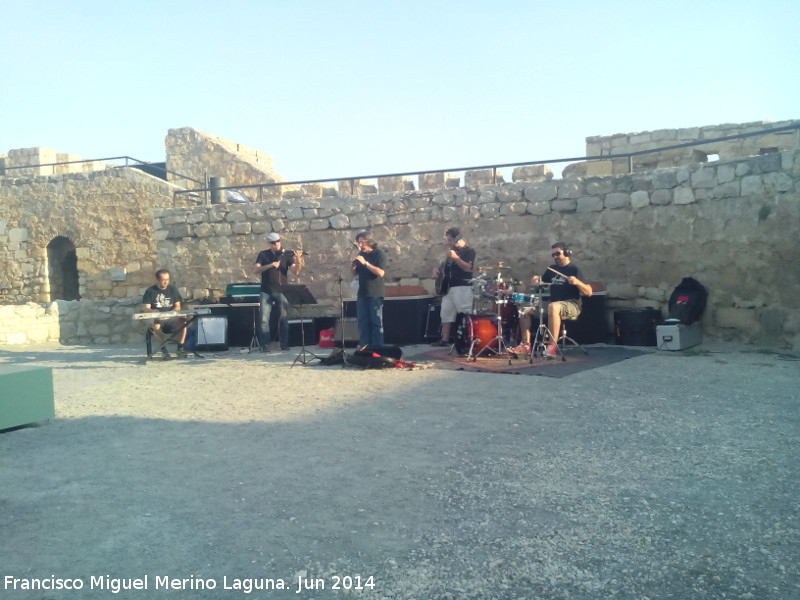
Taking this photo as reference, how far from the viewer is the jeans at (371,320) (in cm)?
733

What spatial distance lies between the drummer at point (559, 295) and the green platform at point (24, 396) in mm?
4690

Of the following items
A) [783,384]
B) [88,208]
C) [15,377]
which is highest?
[88,208]

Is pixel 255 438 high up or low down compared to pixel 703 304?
down

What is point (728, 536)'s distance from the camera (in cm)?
222

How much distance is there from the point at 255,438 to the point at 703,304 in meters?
6.16

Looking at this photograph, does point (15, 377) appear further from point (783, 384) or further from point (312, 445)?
point (783, 384)

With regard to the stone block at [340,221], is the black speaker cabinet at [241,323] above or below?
below

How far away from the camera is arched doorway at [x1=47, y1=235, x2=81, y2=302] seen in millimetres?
15273

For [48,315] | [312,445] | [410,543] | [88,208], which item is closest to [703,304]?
[312,445]

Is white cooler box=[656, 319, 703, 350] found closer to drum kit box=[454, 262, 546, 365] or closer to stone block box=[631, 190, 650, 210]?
drum kit box=[454, 262, 546, 365]

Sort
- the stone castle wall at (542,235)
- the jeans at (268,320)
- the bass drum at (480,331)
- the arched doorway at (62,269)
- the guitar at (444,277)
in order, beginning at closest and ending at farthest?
the bass drum at (480,331) < the stone castle wall at (542,235) < the guitar at (444,277) < the jeans at (268,320) < the arched doorway at (62,269)

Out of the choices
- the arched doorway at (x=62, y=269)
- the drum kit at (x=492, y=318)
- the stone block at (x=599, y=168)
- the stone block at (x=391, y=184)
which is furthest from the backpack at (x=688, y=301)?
the arched doorway at (x=62, y=269)

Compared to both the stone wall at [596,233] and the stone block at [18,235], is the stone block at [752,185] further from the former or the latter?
the stone block at [18,235]

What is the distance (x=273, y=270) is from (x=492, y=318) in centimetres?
311
